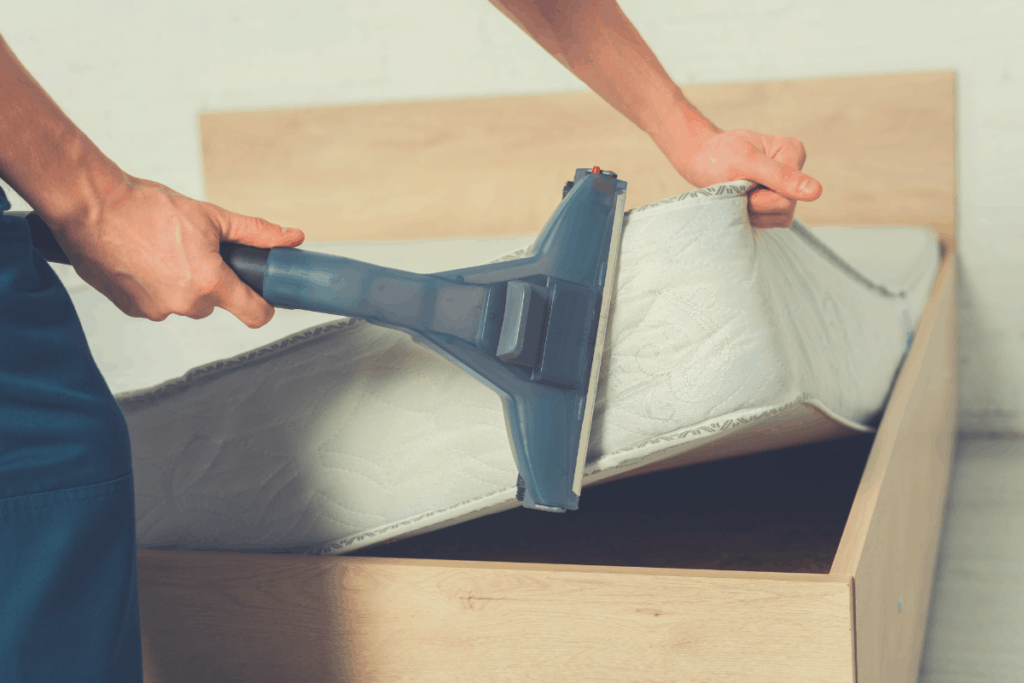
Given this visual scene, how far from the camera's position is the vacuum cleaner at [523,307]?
21.9 inches

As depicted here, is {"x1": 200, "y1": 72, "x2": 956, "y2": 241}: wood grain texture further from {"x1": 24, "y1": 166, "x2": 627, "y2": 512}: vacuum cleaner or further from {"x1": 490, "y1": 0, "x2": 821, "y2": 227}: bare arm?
{"x1": 24, "y1": 166, "x2": 627, "y2": 512}: vacuum cleaner

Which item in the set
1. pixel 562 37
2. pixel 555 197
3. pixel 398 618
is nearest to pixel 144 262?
pixel 398 618

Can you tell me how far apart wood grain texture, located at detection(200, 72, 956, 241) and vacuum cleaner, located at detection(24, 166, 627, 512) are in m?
1.26

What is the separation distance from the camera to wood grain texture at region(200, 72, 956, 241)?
171 centimetres

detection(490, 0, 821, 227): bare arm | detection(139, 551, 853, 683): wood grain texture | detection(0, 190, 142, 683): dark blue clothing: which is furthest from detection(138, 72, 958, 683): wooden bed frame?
detection(490, 0, 821, 227): bare arm

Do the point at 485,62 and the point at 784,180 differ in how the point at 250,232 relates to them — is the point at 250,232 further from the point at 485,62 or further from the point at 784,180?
the point at 485,62

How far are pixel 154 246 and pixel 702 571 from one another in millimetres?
398

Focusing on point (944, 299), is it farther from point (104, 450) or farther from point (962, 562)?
point (104, 450)

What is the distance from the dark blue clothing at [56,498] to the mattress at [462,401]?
216 mm

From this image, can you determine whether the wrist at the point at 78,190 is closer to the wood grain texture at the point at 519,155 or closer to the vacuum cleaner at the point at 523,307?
the vacuum cleaner at the point at 523,307

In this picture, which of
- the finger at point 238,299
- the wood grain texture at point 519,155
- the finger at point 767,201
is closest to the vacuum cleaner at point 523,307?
the finger at point 238,299

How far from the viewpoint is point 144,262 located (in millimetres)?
529

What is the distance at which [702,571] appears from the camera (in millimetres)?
543

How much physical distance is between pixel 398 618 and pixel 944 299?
3.33ft
